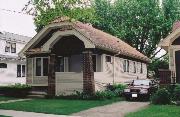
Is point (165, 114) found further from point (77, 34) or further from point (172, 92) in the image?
point (77, 34)

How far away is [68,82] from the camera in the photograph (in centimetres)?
2530

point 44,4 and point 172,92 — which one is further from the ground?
point 44,4

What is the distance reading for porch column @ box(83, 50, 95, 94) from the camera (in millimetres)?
24031

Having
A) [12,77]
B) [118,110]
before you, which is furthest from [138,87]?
[12,77]

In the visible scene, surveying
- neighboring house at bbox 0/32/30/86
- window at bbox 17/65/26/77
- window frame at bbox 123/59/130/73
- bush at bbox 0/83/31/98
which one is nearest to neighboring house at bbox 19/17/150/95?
window frame at bbox 123/59/130/73

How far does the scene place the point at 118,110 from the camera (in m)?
17.5

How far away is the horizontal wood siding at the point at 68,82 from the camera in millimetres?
24797

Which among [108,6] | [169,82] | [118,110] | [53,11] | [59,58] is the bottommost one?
[118,110]

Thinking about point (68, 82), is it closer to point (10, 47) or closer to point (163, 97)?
point (163, 97)

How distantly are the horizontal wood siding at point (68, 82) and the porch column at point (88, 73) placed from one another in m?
0.53

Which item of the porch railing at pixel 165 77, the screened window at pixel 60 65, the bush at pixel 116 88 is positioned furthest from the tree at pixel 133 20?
the porch railing at pixel 165 77

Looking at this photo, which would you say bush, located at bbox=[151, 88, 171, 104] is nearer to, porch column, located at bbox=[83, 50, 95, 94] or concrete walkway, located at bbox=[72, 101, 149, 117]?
concrete walkway, located at bbox=[72, 101, 149, 117]

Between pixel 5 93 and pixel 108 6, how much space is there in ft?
93.2

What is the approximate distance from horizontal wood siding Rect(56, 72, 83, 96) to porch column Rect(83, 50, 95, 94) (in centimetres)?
53
